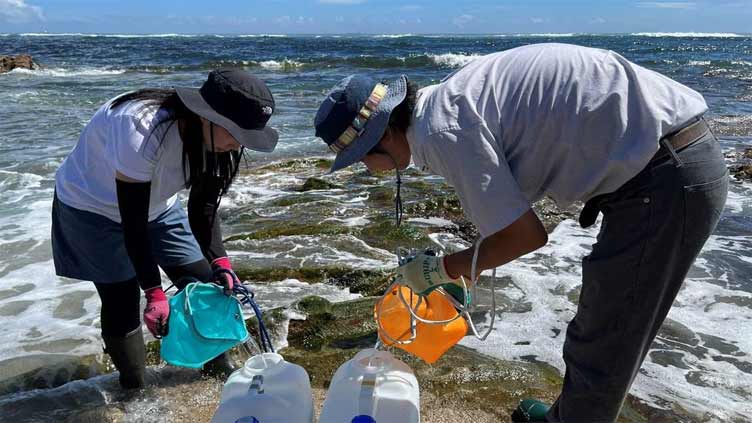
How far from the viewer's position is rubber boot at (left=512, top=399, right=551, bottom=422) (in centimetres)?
269

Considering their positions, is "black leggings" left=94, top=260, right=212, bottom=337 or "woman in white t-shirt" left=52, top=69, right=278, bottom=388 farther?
"black leggings" left=94, top=260, right=212, bottom=337

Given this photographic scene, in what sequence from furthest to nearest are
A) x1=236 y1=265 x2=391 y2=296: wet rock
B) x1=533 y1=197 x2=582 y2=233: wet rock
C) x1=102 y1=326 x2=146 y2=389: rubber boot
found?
1. x1=533 y1=197 x2=582 y2=233: wet rock
2. x1=236 y1=265 x2=391 y2=296: wet rock
3. x1=102 y1=326 x2=146 y2=389: rubber boot

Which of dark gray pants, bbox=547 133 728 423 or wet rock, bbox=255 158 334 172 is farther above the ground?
dark gray pants, bbox=547 133 728 423

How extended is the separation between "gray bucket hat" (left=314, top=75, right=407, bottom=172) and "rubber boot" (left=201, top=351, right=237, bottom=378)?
1703 millimetres

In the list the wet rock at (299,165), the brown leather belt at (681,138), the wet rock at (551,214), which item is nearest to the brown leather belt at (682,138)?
the brown leather belt at (681,138)

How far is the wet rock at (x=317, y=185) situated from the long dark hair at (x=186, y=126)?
4.62 metres

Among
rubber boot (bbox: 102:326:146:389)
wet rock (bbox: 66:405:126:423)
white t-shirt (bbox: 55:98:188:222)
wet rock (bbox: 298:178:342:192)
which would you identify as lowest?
wet rock (bbox: 298:178:342:192)

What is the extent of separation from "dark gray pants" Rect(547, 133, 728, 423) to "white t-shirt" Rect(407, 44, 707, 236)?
3.9 inches

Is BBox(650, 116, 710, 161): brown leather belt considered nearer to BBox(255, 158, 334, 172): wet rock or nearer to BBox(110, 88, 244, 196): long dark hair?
BBox(110, 88, 244, 196): long dark hair

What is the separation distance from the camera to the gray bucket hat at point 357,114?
1818 mm

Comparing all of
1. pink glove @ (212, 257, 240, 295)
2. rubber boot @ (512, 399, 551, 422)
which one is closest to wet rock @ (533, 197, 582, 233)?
rubber boot @ (512, 399, 551, 422)

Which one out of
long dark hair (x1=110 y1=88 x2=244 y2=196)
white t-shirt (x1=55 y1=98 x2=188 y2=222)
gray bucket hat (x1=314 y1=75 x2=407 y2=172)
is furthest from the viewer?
long dark hair (x1=110 y1=88 x2=244 y2=196)

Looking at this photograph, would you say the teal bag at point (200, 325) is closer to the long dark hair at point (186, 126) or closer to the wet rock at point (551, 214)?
the long dark hair at point (186, 126)

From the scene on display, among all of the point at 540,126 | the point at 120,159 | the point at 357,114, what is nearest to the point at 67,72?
the point at 120,159
